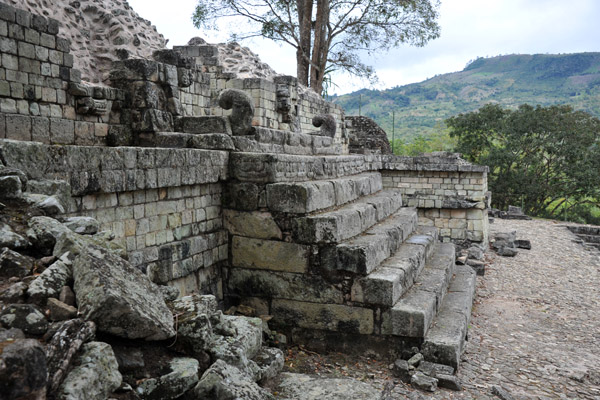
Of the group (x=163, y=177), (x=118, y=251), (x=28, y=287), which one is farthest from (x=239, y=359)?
(x=163, y=177)

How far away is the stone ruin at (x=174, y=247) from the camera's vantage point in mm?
2451

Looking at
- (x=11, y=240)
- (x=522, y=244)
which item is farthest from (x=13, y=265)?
(x=522, y=244)

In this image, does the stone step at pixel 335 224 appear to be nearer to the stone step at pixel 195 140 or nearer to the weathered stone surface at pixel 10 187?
the stone step at pixel 195 140

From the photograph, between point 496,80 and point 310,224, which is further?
point 496,80

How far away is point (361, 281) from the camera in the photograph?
5.22m

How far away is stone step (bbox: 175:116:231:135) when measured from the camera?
19.5ft

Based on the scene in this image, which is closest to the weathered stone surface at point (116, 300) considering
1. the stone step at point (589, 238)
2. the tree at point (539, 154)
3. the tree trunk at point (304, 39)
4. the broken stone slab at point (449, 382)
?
the broken stone slab at point (449, 382)

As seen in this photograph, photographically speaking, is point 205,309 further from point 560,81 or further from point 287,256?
point 560,81

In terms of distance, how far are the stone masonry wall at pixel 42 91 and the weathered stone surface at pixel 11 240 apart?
221 centimetres

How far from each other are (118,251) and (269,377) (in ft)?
5.12

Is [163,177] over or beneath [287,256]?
over

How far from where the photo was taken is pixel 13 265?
2611 millimetres

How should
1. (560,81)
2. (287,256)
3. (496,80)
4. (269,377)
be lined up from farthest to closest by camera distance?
(496,80) < (560,81) < (287,256) < (269,377)

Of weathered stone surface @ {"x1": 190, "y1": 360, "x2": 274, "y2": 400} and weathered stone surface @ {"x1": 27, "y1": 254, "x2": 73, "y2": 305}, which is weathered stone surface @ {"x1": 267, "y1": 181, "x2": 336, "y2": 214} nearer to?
weathered stone surface @ {"x1": 190, "y1": 360, "x2": 274, "y2": 400}
